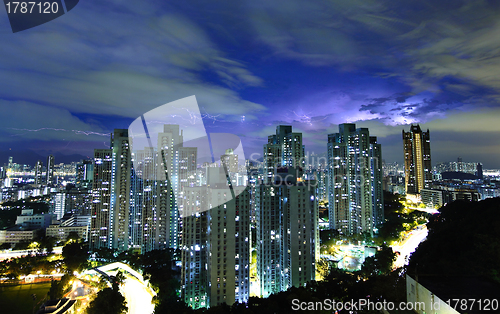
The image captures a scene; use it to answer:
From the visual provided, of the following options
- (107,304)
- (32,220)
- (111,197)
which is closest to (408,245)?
(107,304)

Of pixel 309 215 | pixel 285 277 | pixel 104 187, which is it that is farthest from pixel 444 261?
pixel 104 187

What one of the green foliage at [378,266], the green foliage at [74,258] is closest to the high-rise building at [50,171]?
the green foliage at [74,258]

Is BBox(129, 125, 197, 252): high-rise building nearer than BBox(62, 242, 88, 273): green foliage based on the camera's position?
No

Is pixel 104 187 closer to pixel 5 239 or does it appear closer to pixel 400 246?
pixel 5 239

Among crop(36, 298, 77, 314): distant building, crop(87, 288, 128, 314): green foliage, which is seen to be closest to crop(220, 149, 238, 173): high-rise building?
crop(87, 288, 128, 314): green foliage

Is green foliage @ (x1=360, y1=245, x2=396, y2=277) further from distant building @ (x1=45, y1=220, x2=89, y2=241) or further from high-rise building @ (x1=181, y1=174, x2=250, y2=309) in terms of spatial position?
distant building @ (x1=45, y1=220, x2=89, y2=241)

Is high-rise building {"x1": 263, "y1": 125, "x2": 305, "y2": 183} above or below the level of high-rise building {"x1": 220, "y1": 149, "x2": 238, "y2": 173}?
above

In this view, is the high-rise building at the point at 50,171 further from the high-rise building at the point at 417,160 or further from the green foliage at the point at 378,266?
the high-rise building at the point at 417,160
